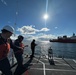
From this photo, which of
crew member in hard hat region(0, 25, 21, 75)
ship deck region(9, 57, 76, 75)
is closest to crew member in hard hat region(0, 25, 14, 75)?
crew member in hard hat region(0, 25, 21, 75)

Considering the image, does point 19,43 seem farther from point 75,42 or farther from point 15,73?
point 75,42

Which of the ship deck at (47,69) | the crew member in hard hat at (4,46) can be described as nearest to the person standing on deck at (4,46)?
the crew member in hard hat at (4,46)

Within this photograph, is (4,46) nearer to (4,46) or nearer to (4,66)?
(4,46)

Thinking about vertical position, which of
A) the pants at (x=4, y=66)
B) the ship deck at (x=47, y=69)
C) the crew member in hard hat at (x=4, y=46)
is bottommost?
the ship deck at (x=47, y=69)

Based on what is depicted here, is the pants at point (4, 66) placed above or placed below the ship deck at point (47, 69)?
above

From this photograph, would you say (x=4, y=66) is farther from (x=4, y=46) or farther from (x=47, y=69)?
(x=47, y=69)

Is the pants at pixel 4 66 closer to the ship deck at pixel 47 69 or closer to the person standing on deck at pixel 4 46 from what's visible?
the person standing on deck at pixel 4 46

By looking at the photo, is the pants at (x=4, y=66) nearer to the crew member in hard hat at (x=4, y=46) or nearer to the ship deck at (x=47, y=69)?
the crew member in hard hat at (x=4, y=46)

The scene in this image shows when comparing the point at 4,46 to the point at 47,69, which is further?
the point at 47,69

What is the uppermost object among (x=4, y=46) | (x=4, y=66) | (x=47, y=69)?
(x=4, y=46)

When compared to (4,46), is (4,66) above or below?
below

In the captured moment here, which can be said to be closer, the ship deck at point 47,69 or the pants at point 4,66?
the pants at point 4,66

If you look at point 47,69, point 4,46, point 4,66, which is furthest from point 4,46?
point 47,69

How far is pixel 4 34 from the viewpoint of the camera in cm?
321
